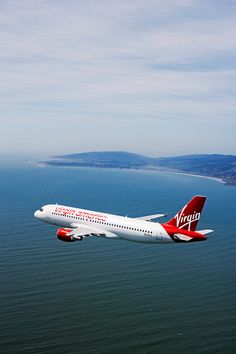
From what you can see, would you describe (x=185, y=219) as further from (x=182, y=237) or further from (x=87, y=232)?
(x=87, y=232)

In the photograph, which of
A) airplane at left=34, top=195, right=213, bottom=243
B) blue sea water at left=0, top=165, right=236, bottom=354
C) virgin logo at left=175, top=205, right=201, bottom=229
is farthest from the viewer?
virgin logo at left=175, top=205, right=201, bottom=229

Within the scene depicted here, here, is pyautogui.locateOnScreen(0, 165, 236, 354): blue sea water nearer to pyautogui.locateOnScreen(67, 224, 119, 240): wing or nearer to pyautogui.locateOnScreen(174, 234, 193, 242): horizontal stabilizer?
pyautogui.locateOnScreen(67, 224, 119, 240): wing

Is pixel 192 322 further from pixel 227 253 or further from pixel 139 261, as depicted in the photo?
pixel 227 253

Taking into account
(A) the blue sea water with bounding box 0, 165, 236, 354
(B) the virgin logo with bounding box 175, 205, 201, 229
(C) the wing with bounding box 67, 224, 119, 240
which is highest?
(B) the virgin logo with bounding box 175, 205, 201, 229

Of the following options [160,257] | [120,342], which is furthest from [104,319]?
[160,257]

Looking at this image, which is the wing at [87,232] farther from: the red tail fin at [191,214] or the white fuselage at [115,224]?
the red tail fin at [191,214]

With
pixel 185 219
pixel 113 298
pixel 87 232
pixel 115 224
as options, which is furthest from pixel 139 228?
pixel 113 298

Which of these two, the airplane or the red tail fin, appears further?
the red tail fin

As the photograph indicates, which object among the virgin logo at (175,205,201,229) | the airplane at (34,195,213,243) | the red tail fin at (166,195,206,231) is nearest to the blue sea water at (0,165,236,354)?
the airplane at (34,195,213,243)

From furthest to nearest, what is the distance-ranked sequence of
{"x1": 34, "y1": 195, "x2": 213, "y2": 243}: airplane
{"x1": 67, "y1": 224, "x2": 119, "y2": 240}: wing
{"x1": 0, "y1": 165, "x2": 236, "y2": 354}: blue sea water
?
{"x1": 67, "y1": 224, "x2": 119, "y2": 240}: wing → {"x1": 34, "y1": 195, "x2": 213, "y2": 243}: airplane → {"x1": 0, "y1": 165, "x2": 236, "y2": 354}: blue sea water
